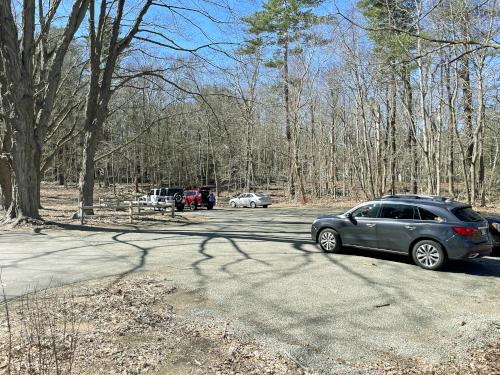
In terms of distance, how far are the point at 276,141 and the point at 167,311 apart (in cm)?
4719

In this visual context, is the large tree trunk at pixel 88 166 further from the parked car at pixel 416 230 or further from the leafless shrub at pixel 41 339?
the leafless shrub at pixel 41 339

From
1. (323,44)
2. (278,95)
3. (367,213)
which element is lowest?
(367,213)

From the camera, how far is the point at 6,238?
504 inches

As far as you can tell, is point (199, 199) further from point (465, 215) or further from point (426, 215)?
point (465, 215)

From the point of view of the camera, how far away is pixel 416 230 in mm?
8711

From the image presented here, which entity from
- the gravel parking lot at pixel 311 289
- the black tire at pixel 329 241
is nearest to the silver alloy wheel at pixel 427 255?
the gravel parking lot at pixel 311 289

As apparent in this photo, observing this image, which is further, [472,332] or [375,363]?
[472,332]

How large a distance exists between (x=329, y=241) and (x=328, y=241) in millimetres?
28

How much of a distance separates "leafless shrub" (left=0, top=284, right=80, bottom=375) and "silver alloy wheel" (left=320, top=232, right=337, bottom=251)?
21.1 ft

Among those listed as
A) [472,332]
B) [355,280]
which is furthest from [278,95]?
[472,332]

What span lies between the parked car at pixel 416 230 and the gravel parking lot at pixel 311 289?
0.41 meters

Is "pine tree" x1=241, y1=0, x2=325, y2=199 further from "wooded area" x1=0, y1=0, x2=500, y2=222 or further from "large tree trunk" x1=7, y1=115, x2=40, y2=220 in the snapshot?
"large tree trunk" x1=7, y1=115, x2=40, y2=220

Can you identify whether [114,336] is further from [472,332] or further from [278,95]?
[278,95]

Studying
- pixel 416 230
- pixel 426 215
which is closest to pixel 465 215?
pixel 426 215
